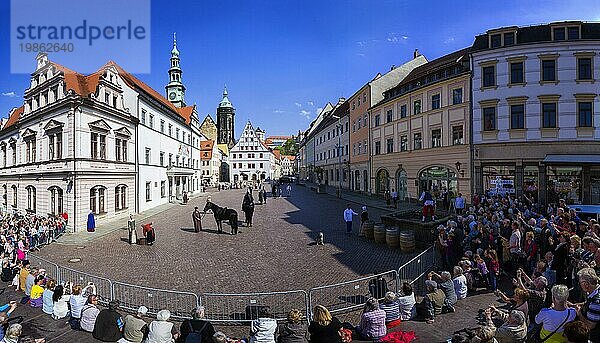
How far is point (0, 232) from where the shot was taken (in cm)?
1920

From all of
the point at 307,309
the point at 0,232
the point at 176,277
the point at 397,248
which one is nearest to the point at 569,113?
the point at 397,248

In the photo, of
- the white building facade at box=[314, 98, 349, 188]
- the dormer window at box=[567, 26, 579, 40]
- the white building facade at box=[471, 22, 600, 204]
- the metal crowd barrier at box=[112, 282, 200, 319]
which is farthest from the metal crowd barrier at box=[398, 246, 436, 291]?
the white building facade at box=[314, 98, 349, 188]

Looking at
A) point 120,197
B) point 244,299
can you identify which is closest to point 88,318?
point 244,299

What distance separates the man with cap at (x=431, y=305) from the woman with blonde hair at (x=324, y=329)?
2667 millimetres

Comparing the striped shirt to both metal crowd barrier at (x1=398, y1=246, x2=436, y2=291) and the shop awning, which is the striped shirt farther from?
the shop awning

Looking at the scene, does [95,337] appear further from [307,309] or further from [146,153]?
[146,153]

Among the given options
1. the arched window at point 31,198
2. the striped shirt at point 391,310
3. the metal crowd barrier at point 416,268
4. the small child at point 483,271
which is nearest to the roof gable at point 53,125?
the arched window at point 31,198

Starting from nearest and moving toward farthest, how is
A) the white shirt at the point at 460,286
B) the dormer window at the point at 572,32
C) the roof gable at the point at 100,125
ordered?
the white shirt at the point at 460,286 < the dormer window at the point at 572,32 < the roof gable at the point at 100,125

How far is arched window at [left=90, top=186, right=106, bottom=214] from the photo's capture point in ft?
80.3

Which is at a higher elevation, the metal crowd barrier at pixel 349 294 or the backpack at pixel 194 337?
the backpack at pixel 194 337

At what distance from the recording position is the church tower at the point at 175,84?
229 feet

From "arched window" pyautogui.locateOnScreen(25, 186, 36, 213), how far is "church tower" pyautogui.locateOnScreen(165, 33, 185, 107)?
41.6 meters

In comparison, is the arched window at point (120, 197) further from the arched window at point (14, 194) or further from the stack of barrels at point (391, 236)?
the stack of barrels at point (391, 236)

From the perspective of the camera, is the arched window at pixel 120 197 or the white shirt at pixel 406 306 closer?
the white shirt at pixel 406 306
